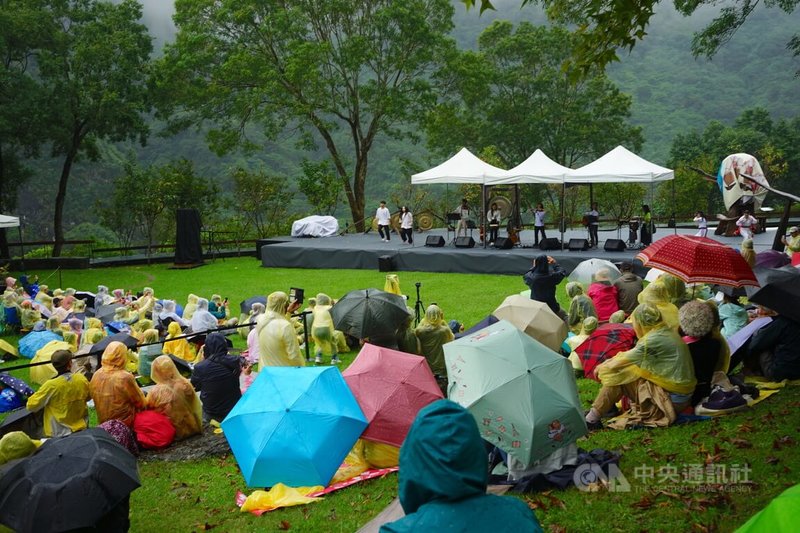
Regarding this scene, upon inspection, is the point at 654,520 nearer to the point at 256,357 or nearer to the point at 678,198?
the point at 256,357

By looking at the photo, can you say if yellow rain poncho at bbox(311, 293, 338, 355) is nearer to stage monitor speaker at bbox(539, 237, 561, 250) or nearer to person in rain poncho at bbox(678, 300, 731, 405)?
person in rain poncho at bbox(678, 300, 731, 405)

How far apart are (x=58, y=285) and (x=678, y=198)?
28.9m

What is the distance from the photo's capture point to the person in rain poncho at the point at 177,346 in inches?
448

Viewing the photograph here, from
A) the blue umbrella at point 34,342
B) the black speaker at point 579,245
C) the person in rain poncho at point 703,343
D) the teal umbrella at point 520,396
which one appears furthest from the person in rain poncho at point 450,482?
the black speaker at point 579,245

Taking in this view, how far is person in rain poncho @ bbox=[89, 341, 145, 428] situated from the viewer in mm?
7281

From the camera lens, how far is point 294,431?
580 centimetres

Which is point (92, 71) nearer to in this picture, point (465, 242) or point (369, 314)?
point (465, 242)

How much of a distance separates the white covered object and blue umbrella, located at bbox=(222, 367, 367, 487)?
840 inches

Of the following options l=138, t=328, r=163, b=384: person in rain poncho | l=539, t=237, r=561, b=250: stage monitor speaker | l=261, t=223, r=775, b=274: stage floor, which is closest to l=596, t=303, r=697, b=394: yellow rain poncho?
l=138, t=328, r=163, b=384: person in rain poncho

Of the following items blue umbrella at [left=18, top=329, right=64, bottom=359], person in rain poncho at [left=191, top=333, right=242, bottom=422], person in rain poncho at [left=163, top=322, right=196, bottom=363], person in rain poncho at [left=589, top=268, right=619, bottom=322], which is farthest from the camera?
blue umbrella at [left=18, top=329, right=64, bottom=359]

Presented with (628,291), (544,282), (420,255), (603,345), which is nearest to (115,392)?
(603,345)

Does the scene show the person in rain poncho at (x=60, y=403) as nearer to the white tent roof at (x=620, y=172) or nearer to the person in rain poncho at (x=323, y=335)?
the person in rain poncho at (x=323, y=335)

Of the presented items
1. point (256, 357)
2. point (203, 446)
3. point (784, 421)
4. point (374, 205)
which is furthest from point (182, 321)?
point (374, 205)

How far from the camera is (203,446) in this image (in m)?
7.41
